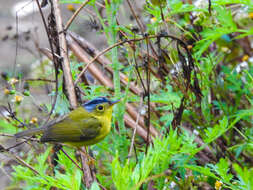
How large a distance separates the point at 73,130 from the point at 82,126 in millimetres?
70

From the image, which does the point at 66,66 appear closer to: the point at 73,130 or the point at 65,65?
the point at 65,65

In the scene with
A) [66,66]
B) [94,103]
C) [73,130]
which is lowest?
[73,130]

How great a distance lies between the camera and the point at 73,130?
7.54ft

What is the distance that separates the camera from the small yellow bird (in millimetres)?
2119

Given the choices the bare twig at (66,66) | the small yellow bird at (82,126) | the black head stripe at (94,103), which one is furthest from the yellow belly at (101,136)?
the bare twig at (66,66)

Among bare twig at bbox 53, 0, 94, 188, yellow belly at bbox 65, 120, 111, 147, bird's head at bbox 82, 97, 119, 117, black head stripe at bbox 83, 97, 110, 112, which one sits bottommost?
yellow belly at bbox 65, 120, 111, 147

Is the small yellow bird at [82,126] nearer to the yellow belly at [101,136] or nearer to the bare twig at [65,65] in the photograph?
the yellow belly at [101,136]

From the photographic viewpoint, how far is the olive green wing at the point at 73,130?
2.16m

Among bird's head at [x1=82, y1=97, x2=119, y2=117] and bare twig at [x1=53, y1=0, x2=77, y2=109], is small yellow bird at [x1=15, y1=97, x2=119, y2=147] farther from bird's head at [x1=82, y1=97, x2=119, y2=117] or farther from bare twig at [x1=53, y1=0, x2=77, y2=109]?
bare twig at [x1=53, y1=0, x2=77, y2=109]

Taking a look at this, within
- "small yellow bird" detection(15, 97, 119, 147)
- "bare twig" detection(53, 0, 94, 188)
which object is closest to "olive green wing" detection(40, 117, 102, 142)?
"small yellow bird" detection(15, 97, 119, 147)

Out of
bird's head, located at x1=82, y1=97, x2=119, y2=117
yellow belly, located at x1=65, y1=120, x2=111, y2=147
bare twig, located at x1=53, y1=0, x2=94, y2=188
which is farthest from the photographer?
bird's head, located at x1=82, y1=97, x2=119, y2=117

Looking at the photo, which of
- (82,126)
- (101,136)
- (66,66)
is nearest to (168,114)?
(101,136)

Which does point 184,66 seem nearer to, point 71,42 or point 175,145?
point 175,145

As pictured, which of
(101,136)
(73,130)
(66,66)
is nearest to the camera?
(66,66)
